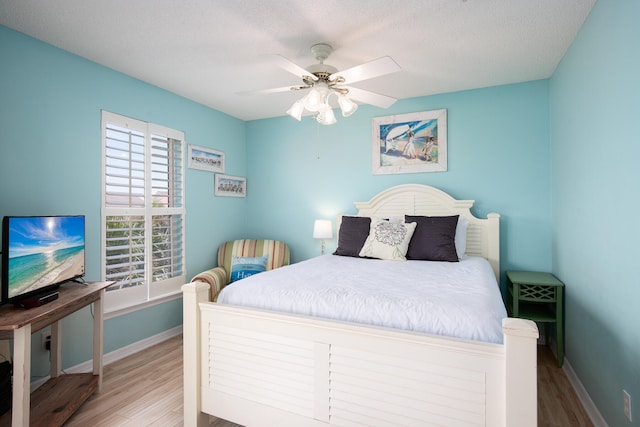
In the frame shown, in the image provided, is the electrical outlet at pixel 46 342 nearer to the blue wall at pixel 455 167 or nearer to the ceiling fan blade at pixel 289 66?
the blue wall at pixel 455 167

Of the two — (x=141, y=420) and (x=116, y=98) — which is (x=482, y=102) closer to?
(x=116, y=98)

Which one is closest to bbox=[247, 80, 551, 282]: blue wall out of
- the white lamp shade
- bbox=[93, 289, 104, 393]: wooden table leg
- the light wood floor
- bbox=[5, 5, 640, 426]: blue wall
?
bbox=[5, 5, 640, 426]: blue wall

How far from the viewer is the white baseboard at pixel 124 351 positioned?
2523 millimetres

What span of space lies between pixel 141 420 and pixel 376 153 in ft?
10.3

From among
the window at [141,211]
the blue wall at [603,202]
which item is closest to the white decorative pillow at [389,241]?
the blue wall at [603,202]

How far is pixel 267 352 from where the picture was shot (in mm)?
1737

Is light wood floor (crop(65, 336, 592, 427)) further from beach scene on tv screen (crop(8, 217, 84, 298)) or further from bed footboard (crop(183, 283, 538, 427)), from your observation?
beach scene on tv screen (crop(8, 217, 84, 298))

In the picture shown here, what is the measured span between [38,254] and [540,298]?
3.63 meters

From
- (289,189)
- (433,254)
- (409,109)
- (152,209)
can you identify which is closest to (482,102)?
(409,109)

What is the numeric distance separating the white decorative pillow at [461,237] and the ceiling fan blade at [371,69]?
1.73 meters

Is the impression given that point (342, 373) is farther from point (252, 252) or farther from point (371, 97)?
point (252, 252)

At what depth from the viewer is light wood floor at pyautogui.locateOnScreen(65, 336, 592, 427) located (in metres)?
2.01

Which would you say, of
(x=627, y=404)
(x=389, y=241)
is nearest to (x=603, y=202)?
(x=627, y=404)

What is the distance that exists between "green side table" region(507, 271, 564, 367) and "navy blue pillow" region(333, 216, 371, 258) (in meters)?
1.34
